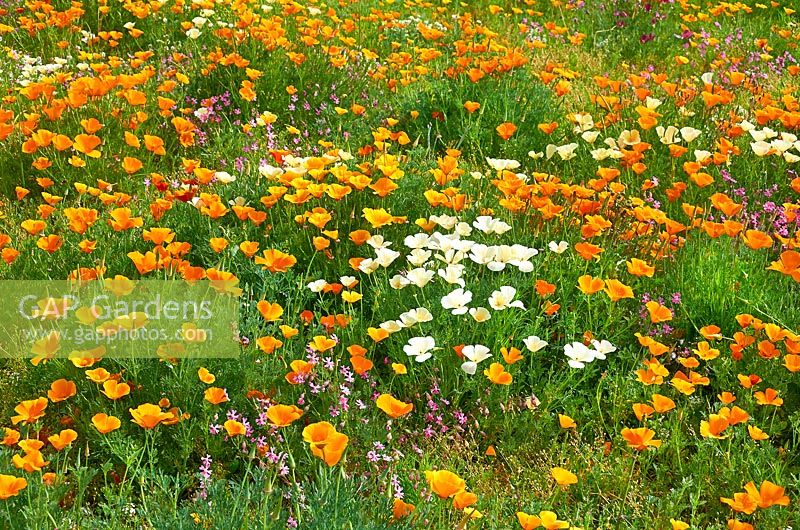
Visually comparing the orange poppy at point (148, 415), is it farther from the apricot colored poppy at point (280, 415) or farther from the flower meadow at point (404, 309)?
the apricot colored poppy at point (280, 415)

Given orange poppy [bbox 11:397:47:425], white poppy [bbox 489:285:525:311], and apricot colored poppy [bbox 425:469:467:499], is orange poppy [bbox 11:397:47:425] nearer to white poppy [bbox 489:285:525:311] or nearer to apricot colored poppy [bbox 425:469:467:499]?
apricot colored poppy [bbox 425:469:467:499]

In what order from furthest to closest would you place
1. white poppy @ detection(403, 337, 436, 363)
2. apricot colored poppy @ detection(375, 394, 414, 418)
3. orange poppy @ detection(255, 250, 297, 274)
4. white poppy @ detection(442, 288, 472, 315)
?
orange poppy @ detection(255, 250, 297, 274)
white poppy @ detection(442, 288, 472, 315)
white poppy @ detection(403, 337, 436, 363)
apricot colored poppy @ detection(375, 394, 414, 418)

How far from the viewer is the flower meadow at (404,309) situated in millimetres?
2225

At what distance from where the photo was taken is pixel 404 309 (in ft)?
9.49

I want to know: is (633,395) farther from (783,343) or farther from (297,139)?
(297,139)

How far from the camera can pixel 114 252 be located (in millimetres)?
3152

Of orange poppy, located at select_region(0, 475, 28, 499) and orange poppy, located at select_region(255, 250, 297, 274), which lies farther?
orange poppy, located at select_region(255, 250, 297, 274)

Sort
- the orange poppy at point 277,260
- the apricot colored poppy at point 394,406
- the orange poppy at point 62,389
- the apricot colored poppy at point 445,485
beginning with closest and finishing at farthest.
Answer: the apricot colored poppy at point 445,485 < the apricot colored poppy at point 394,406 < the orange poppy at point 62,389 < the orange poppy at point 277,260

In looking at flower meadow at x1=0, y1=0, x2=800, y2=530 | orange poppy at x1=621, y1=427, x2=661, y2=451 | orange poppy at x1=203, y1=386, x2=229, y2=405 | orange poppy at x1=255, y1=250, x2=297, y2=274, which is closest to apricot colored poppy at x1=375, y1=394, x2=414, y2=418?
flower meadow at x1=0, y1=0, x2=800, y2=530

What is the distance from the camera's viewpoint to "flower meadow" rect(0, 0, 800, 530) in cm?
222

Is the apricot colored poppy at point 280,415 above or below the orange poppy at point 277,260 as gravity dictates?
above

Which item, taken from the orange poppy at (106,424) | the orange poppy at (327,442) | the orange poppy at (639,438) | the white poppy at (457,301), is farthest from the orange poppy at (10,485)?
the orange poppy at (639,438)

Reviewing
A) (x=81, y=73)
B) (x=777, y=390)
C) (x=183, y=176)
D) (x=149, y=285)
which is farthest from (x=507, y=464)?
(x=81, y=73)

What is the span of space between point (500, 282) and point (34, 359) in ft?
5.11
